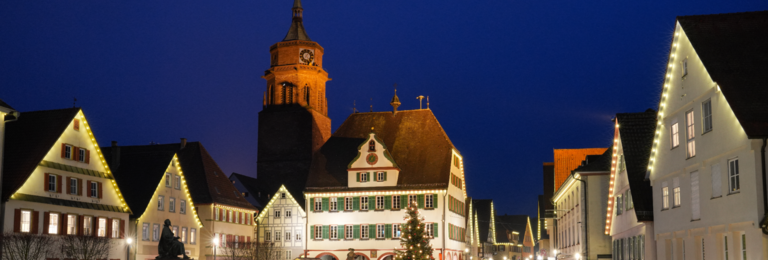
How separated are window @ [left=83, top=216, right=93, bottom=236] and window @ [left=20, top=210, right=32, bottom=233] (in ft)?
15.0

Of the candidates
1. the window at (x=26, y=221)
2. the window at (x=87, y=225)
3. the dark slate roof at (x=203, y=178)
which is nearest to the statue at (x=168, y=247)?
the window at (x=26, y=221)

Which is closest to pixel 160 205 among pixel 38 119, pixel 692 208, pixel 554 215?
pixel 38 119

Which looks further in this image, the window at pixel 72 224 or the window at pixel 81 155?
the window at pixel 81 155

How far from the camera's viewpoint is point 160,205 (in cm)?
5772

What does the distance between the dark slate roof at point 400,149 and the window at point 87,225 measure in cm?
2263

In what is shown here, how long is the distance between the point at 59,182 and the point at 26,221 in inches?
131

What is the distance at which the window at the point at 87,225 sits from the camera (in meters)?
49.2

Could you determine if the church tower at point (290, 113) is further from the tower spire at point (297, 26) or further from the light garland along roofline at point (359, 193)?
the light garland along roofline at point (359, 193)

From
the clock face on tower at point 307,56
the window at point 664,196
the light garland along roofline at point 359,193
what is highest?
the clock face on tower at point 307,56

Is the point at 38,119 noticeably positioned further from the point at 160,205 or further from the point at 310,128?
the point at 310,128

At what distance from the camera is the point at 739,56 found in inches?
917

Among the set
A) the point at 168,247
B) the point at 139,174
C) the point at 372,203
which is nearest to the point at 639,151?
the point at 168,247

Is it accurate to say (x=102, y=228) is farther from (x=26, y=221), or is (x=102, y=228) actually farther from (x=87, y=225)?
(x=26, y=221)

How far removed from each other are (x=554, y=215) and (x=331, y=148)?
2095cm
